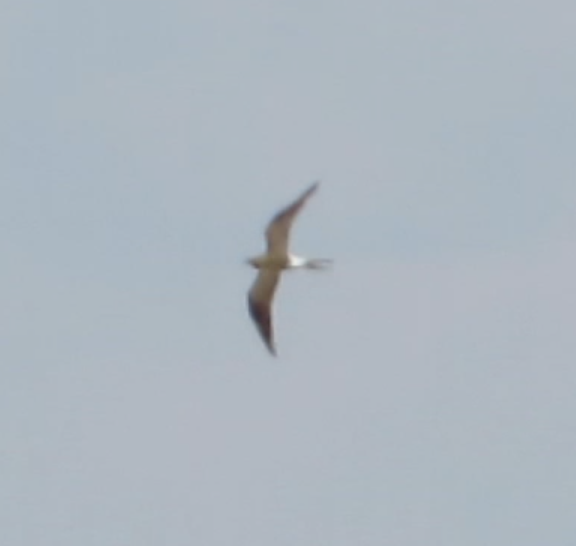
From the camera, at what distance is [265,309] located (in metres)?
42.6

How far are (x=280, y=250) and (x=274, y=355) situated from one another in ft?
6.34

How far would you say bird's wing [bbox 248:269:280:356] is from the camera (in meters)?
42.4

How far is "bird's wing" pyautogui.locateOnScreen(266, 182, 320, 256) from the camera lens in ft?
132

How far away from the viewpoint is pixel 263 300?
42.7m

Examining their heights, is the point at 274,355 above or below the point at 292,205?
below

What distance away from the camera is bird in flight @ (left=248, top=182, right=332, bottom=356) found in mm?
40906

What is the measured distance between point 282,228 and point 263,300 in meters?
1.97

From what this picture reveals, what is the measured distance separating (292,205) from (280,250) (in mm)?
1572

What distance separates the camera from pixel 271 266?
42281 mm

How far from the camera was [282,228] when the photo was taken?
41219mm

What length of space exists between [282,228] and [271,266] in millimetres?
1256

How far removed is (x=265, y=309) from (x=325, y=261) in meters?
2.85

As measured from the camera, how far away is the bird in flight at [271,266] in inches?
1610

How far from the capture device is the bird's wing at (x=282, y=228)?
132 ft
